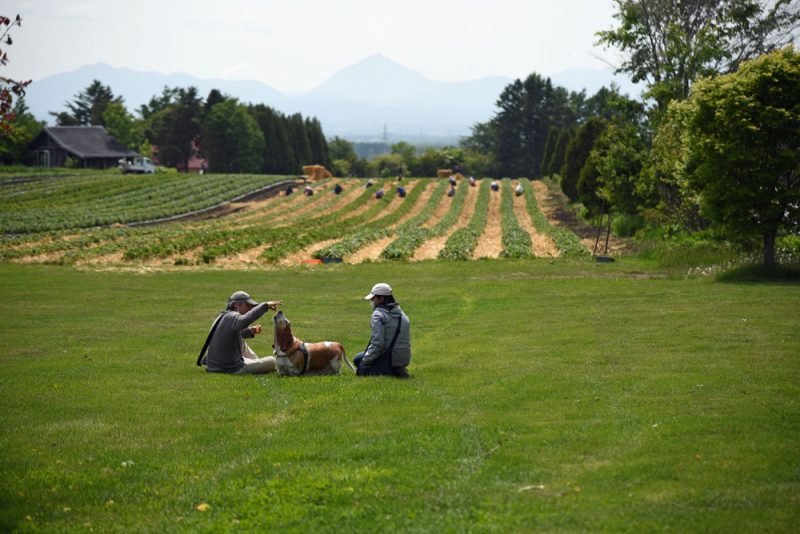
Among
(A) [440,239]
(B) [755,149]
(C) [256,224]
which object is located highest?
(B) [755,149]

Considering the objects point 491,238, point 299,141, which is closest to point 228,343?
point 491,238

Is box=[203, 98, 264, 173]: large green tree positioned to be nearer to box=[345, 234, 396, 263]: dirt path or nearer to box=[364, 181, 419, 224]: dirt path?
box=[364, 181, 419, 224]: dirt path

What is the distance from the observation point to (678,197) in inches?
1860

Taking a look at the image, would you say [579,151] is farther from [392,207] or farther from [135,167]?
[135,167]

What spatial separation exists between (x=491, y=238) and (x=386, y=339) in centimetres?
4291

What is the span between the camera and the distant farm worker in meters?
15.9

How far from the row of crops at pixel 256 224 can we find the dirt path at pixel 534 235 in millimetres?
453

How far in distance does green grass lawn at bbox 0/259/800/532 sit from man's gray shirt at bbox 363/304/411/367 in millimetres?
506

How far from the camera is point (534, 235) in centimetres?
5869

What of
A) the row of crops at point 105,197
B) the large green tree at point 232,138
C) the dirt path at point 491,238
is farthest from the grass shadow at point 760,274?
the large green tree at point 232,138

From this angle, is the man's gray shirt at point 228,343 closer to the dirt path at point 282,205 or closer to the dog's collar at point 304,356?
the dog's collar at point 304,356

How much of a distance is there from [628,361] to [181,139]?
123 metres

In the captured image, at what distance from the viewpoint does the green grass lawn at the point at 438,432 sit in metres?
8.59

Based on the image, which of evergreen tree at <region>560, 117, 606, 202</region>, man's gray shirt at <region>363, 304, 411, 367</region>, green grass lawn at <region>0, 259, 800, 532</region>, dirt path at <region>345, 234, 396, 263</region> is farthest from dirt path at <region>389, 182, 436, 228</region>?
man's gray shirt at <region>363, 304, 411, 367</region>
